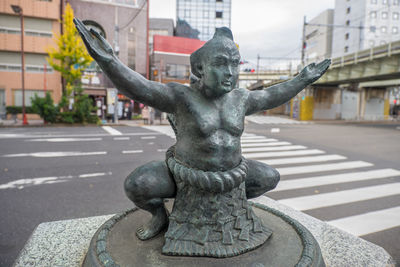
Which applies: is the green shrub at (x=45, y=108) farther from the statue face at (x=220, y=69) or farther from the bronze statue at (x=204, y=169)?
the statue face at (x=220, y=69)

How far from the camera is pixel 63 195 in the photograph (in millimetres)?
4602

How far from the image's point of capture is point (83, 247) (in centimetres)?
230

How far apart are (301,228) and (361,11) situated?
4775cm

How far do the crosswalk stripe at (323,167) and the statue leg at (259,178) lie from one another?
13.9ft

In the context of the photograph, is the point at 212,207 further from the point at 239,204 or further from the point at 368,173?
the point at 368,173

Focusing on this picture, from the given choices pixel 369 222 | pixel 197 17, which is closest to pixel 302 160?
pixel 369 222

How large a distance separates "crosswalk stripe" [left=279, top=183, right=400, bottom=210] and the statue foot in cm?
285

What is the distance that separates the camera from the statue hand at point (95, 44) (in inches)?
60.6

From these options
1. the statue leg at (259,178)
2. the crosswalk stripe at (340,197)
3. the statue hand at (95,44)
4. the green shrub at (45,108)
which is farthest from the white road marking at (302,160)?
the green shrub at (45,108)

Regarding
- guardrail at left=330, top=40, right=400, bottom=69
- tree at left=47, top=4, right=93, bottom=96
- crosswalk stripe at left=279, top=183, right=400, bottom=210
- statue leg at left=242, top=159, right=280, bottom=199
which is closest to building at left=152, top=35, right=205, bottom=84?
tree at left=47, top=4, right=93, bottom=96

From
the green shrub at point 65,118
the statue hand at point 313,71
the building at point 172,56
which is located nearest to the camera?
the statue hand at point 313,71

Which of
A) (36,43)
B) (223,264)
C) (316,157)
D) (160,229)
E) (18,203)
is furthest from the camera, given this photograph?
(36,43)

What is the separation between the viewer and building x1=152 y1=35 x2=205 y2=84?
28.3m

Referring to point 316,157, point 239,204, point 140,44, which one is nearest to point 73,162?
point 239,204
